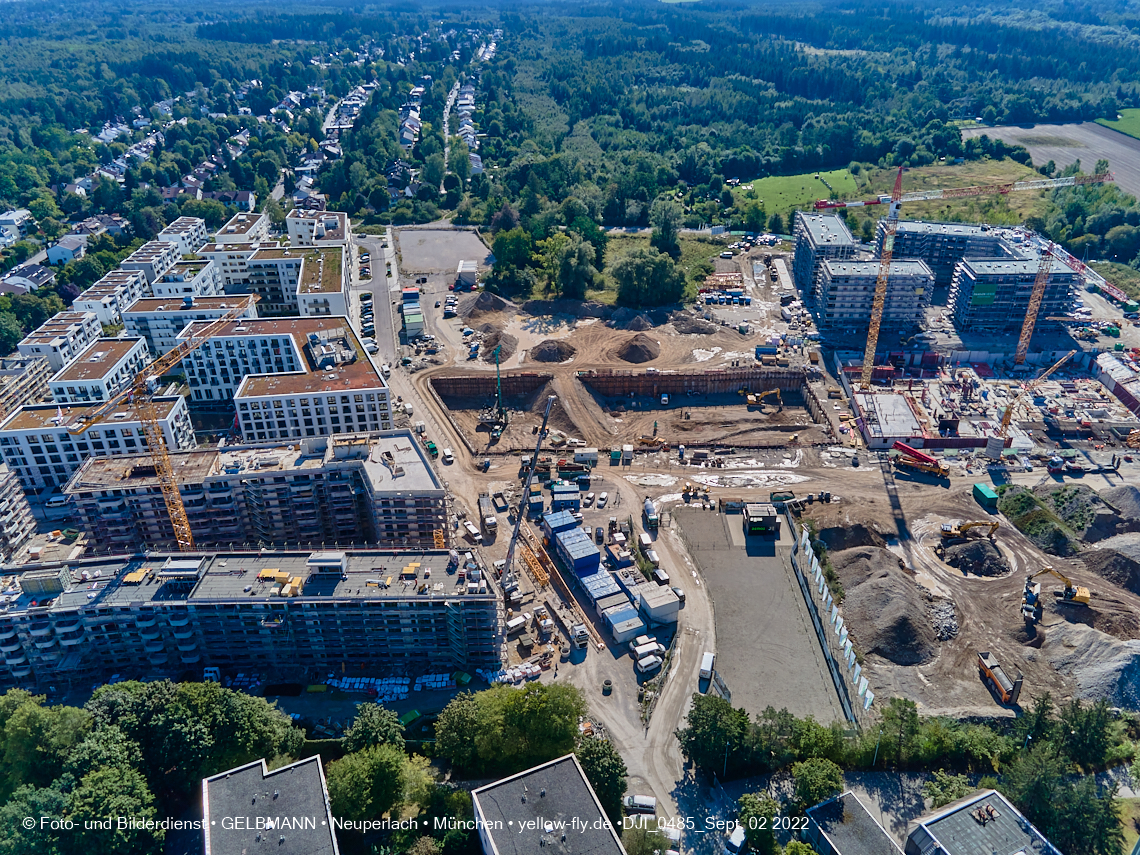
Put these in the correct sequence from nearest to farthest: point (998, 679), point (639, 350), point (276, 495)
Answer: point (998, 679) → point (276, 495) → point (639, 350)

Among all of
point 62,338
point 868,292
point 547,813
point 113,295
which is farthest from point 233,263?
point 547,813

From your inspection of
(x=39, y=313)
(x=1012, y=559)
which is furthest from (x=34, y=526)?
(x=1012, y=559)

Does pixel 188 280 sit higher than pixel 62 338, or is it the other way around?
pixel 188 280

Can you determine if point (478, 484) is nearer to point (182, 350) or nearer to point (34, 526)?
point (182, 350)

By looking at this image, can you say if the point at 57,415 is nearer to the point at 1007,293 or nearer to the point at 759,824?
the point at 759,824

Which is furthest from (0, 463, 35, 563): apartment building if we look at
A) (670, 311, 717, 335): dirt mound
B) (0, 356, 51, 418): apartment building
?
(670, 311, 717, 335): dirt mound
